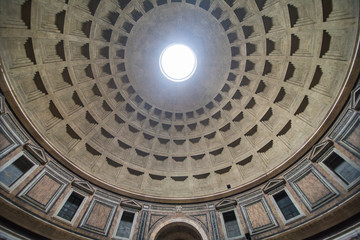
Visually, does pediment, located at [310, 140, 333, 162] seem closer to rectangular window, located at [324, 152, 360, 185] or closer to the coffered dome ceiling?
rectangular window, located at [324, 152, 360, 185]

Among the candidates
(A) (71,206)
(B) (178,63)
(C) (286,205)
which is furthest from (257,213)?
(B) (178,63)

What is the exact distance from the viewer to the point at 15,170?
1239 cm

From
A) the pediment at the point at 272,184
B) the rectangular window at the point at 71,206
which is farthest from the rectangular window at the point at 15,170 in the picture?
the pediment at the point at 272,184

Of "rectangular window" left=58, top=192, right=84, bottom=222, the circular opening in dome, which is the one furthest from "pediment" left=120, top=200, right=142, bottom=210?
the circular opening in dome

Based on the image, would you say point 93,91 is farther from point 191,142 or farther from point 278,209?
point 278,209

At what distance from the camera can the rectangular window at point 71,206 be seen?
44.0 ft

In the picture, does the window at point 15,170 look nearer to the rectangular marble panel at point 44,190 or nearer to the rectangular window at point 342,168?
the rectangular marble panel at point 44,190

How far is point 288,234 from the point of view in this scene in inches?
464

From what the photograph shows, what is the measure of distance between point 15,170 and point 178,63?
1867 centimetres

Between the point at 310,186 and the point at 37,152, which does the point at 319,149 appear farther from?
the point at 37,152

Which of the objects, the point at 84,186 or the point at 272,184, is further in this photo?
the point at 84,186

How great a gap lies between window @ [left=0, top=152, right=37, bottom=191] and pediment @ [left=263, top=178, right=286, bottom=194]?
1729 centimetres

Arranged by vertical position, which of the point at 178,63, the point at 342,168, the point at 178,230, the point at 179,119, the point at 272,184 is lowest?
the point at 178,230

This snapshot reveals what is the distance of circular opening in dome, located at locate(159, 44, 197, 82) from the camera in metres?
22.3
